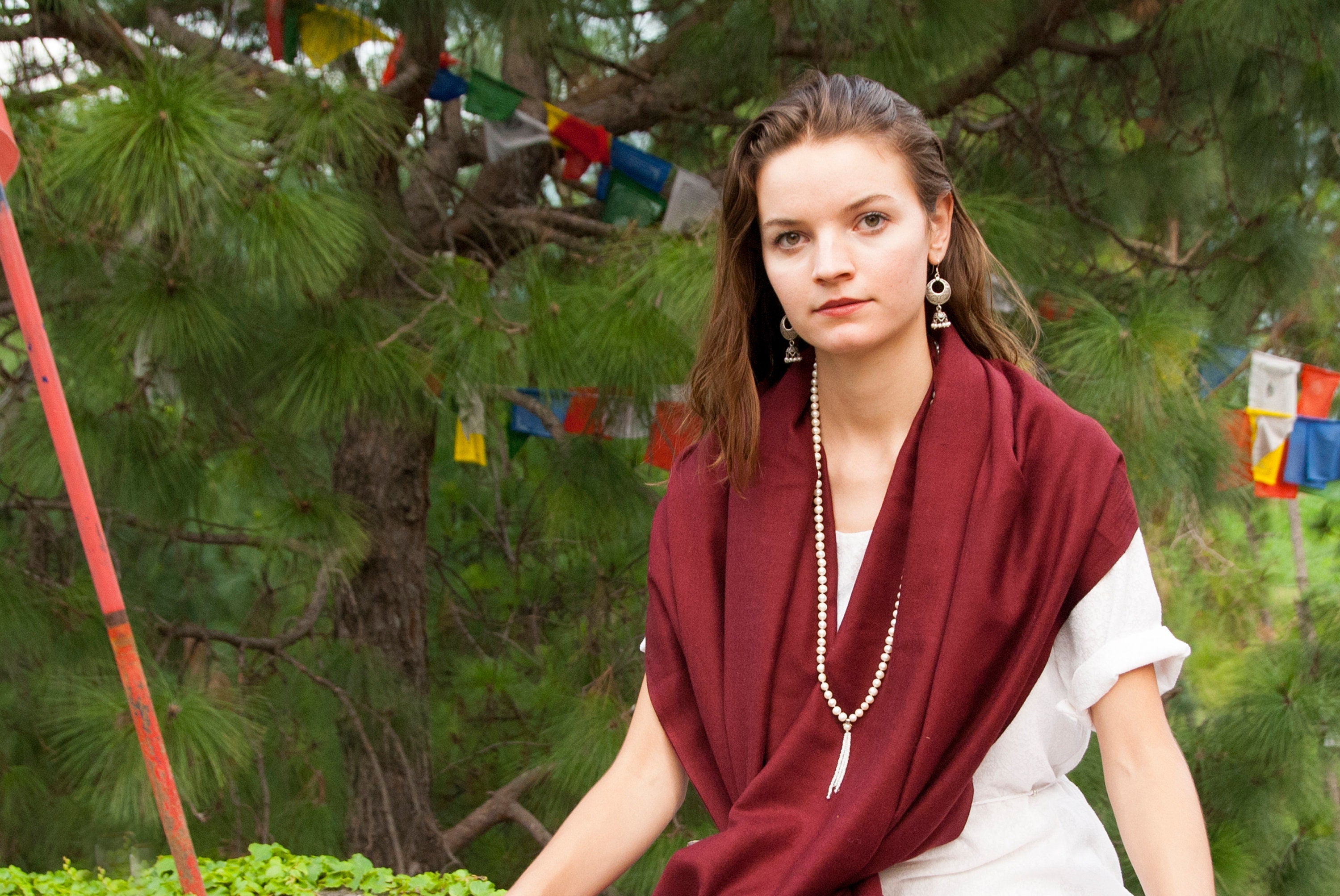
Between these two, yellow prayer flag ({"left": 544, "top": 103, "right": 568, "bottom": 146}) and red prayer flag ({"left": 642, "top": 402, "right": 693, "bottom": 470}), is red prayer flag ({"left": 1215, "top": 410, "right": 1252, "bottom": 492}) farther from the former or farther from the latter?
yellow prayer flag ({"left": 544, "top": 103, "right": 568, "bottom": 146})

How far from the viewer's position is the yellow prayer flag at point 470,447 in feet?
8.29

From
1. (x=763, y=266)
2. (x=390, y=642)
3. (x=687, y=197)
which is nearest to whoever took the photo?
(x=763, y=266)

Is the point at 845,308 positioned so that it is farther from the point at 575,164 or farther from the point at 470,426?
the point at 575,164

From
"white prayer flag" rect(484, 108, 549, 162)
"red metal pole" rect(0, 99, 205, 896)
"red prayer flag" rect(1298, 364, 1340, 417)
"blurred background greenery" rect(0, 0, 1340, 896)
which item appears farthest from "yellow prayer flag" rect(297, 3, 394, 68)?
"red prayer flag" rect(1298, 364, 1340, 417)

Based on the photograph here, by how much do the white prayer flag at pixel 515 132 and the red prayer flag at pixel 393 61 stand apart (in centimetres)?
22

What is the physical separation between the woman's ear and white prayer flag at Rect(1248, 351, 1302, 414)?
1973 mm

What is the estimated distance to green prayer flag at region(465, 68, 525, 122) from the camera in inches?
97.1

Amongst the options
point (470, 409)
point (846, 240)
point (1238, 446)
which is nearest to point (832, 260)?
point (846, 240)

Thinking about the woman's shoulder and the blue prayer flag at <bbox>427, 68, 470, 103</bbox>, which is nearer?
the woman's shoulder

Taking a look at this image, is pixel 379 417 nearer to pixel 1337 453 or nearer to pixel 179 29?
pixel 179 29

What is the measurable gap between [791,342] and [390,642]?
2097mm

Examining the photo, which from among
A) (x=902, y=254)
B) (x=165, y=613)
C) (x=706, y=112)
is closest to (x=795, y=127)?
(x=902, y=254)

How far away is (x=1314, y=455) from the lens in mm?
2914

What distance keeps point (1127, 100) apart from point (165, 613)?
276 centimetres
